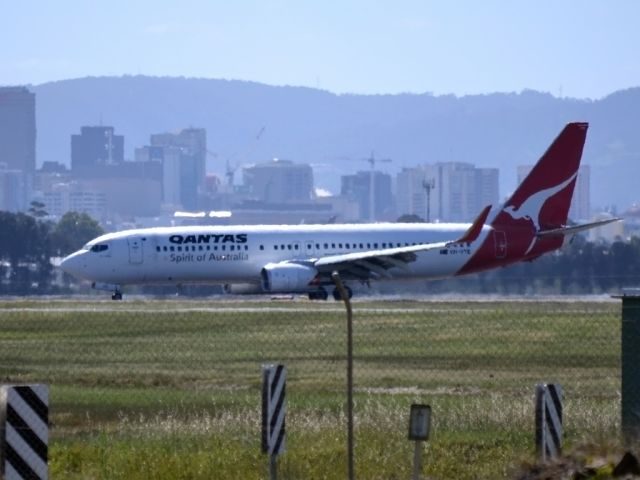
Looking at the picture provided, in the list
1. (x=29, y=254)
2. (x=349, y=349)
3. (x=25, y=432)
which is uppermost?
(x=349, y=349)

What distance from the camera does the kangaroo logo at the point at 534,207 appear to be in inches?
2178

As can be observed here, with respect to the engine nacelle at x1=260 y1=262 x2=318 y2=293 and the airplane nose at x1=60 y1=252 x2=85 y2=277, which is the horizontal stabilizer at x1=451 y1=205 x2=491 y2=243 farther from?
the airplane nose at x1=60 y1=252 x2=85 y2=277

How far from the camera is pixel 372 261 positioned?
54.8m

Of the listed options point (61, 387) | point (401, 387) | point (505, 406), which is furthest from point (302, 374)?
point (505, 406)

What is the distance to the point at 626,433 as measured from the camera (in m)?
16.0

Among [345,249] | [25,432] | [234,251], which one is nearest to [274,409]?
[25,432]

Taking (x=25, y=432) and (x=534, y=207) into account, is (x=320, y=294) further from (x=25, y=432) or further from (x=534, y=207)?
(x=25, y=432)

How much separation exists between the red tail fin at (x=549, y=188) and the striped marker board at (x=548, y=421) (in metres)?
40.0

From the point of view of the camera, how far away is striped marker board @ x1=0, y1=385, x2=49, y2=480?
1290 cm

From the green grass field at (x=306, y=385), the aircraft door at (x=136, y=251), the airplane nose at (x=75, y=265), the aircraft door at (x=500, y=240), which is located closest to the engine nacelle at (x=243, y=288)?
the aircraft door at (x=136, y=251)

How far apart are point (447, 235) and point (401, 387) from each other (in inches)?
1326

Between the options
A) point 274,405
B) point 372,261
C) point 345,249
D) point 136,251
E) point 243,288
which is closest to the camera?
point 274,405

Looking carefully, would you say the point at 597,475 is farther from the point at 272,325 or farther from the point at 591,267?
the point at 591,267

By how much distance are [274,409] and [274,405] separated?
4 centimetres
